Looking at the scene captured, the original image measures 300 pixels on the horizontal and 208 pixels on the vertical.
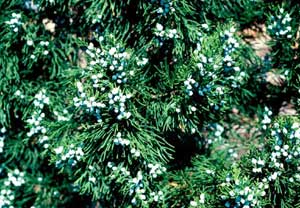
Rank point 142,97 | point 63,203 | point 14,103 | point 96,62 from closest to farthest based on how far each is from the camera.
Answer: point 96,62, point 142,97, point 14,103, point 63,203

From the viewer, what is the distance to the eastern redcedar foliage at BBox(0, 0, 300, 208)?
6.95 ft

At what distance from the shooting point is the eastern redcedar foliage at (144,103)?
2117 mm

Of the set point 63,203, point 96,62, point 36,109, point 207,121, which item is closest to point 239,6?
point 207,121

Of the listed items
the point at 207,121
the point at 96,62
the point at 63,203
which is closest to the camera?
the point at 96,62

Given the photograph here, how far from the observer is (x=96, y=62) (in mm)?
2082

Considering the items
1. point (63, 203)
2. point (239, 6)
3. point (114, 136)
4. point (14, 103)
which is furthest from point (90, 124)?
point (239, 6)

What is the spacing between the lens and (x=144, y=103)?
2.27 meters

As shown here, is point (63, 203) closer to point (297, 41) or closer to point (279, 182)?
point (279, 182)

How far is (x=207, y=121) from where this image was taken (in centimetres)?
245

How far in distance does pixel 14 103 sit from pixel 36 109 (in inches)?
6.7

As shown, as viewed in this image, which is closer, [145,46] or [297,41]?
[145,46]

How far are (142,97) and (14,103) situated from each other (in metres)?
0.76

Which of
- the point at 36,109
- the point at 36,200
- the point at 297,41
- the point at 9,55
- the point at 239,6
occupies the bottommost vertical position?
the point at 36,200

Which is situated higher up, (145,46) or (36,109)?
(145,46)
